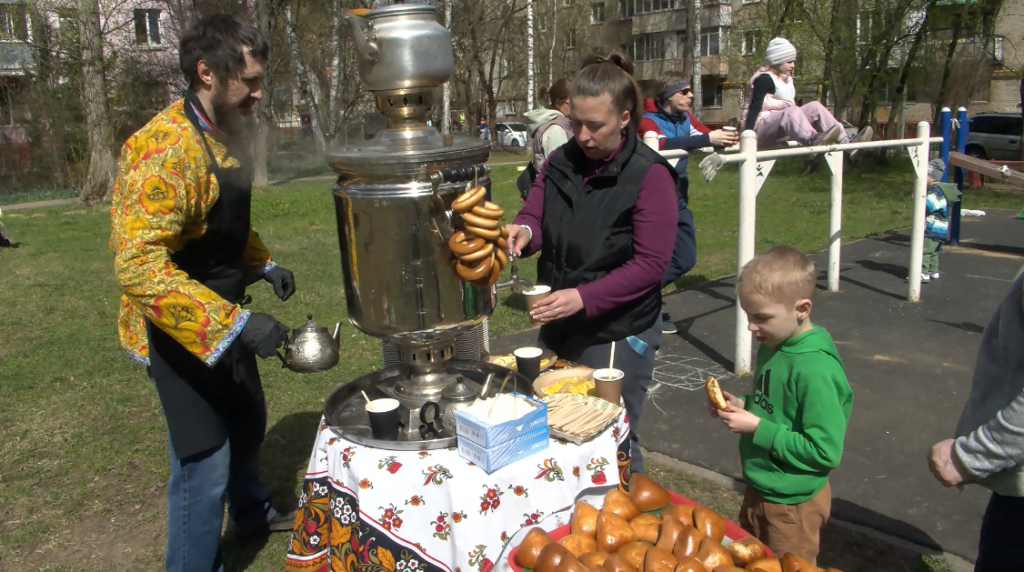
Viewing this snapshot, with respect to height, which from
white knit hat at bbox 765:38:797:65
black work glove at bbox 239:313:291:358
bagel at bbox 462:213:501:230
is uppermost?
white knit hat at bbox 765:38:797:65

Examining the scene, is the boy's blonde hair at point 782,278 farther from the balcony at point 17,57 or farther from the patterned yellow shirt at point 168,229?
the balcony at point 17,57

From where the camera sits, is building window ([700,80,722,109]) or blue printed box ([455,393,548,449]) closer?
blue printed box ([455,393,548,449])

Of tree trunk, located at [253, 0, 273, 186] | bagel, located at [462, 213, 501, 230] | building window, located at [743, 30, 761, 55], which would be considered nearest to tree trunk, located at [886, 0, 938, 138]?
building window, located at [743, 30, 761, 55]

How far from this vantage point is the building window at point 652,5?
43.2m

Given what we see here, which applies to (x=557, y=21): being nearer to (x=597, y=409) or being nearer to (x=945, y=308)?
(x=945, y=308)

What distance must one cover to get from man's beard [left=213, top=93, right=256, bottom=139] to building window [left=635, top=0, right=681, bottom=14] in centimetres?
4385

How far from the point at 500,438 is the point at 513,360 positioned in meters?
0.97

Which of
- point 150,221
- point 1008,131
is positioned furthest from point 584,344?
point 1008,131

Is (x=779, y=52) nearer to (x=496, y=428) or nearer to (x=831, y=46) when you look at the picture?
(x=496, y=428)

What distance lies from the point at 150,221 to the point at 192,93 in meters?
0.49

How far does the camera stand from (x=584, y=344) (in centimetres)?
274

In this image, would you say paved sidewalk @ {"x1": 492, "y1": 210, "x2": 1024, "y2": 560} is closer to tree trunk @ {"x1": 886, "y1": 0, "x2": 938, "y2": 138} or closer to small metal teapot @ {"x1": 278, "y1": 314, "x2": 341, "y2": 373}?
small metal teapot @ {"x1": 278, "y1": 314, "x2": 341, "y2": 373}

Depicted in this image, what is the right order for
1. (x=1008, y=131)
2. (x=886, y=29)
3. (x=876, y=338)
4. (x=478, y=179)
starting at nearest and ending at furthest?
(x=478, y=179) → (x=876, y=338) → (x=886, y=29) → (x=1008, y=131)

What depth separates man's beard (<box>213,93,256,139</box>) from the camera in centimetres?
234
